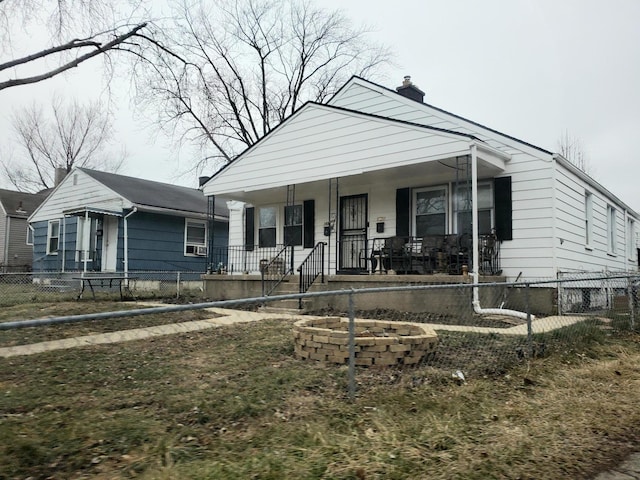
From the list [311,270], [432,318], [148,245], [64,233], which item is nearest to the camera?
[432,318]

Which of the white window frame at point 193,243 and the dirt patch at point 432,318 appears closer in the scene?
the dirt patch at point 432,318

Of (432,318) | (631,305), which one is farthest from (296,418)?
(631,305)

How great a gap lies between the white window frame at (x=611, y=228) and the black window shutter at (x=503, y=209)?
552cm

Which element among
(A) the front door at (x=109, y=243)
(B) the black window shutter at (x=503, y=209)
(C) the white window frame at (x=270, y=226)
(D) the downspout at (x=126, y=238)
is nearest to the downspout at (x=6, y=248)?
(A) the front door at (x=109, y=243)

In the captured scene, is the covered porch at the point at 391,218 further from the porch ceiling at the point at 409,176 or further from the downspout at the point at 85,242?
the downspout at the point at 85,242

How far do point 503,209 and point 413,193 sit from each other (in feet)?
7.21

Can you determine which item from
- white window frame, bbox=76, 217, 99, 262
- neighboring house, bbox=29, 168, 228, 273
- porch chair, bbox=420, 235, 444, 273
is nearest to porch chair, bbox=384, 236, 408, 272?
porch chair, bbox=420, 235, 444, 273

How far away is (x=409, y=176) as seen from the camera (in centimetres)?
1070

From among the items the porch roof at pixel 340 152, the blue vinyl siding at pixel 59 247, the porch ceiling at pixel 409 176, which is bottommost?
the blue vinyl siding at pixel 59 247

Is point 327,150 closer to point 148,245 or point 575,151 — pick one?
point 148,245

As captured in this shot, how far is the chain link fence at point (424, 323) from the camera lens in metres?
3.76

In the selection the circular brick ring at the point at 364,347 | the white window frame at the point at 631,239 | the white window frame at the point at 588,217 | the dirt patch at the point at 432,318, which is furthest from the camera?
the white window frame at the point at 631,239

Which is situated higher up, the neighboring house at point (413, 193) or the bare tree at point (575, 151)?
the bare tree at point (575, 151)

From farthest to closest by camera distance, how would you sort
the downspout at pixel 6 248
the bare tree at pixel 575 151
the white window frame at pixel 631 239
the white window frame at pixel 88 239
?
the bare tree at pixel 575 151 → the downspout at pixel 6 248 → the white window frame at pixel 88 239 → the white window frame at pixel 631 239
